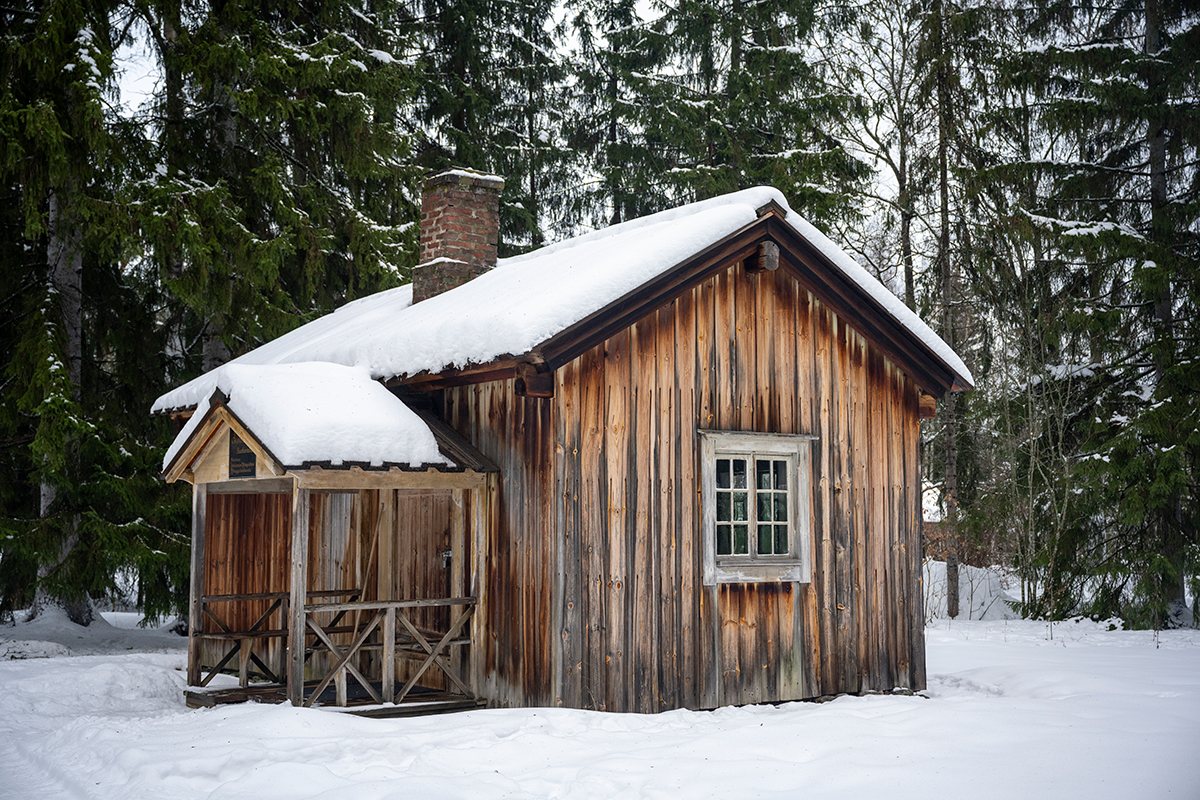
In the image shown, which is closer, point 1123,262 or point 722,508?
point 722,508

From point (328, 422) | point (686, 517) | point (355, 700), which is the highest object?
point (328, 422)

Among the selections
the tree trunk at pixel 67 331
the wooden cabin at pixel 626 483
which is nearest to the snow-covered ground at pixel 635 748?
the wooden cabin at pixel 626 483

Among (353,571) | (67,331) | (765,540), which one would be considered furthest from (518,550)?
(67,331)

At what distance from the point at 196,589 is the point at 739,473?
4818mm

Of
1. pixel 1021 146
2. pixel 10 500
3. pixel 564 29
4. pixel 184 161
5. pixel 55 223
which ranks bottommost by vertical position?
pixel 10 500

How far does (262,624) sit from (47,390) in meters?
4.24

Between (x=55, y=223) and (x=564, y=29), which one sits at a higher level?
(x=564, y=29)

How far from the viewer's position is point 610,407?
8.48 meters

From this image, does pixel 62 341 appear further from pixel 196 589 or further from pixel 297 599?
pixel 297 599

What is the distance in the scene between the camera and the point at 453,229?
476 inches

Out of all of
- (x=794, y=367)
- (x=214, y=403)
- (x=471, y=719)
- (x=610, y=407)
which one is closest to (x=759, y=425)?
(x=794, y=367)

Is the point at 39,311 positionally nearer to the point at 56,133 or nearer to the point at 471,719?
the point at 56,133

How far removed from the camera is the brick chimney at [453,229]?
11961mm

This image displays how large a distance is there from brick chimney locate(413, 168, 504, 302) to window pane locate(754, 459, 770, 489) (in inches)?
174
